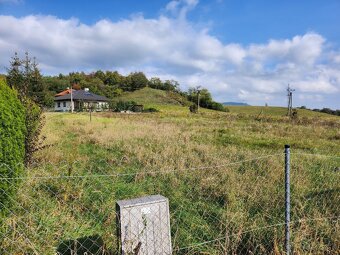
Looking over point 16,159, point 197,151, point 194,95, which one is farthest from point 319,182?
point 194,95

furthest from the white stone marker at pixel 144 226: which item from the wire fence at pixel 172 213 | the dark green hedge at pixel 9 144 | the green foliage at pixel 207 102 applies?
the green foliage at pixel 207 102

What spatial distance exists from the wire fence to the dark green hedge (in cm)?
2

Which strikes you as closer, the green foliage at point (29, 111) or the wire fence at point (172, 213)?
the wire fence at point (172, 213)

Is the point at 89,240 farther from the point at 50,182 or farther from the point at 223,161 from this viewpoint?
the point at 223,161

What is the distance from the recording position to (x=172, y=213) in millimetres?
5309

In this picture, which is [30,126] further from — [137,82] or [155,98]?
[137,82]

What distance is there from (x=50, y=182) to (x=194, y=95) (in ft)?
303

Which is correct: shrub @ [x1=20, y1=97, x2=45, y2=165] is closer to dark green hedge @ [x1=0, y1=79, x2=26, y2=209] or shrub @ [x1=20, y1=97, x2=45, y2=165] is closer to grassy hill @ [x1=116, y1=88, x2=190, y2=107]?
dark green hedge @ [x1=0, y1=79, x2=26, y2=209]

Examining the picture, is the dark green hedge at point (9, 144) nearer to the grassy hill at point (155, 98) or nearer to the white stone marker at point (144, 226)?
the white stone marker at point (144, 226)

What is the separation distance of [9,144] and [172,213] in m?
2.84

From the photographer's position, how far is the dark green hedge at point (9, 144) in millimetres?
4160

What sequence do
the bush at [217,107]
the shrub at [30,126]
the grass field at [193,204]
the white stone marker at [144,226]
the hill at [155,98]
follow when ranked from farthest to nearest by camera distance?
1. the hill at [155,98]
2. the bush at [217,107]
3. the shrub at [30,126]
4. the grass field at [193,204]
5. the white stone marker at [144,226]

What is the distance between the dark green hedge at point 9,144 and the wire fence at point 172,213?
0.02 meters

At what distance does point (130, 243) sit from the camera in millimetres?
3176
